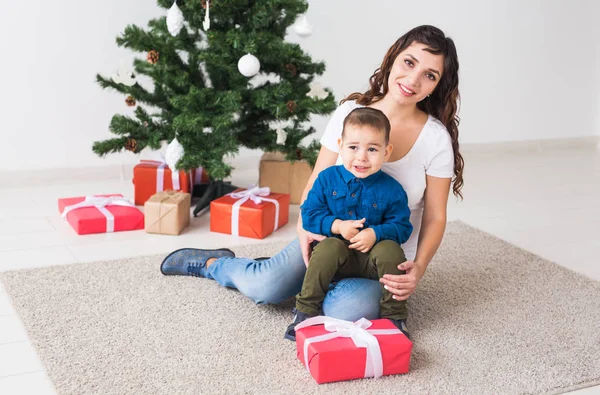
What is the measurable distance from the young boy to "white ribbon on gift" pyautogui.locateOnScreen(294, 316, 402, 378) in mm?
112

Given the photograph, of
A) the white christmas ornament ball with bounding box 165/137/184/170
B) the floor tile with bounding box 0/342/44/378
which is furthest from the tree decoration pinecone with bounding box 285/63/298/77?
the floor tile with bounding box 0/342/44/378

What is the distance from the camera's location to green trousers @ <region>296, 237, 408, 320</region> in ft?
5.97

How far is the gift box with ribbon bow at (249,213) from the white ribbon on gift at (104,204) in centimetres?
38

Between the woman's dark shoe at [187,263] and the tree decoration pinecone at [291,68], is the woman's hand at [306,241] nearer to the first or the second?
the woman's dark shoe at [187,263]

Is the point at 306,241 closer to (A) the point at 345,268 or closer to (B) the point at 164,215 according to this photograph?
(A) the point at 345,268

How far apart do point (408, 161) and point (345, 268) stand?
347 millimetres

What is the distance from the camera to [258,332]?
194cm

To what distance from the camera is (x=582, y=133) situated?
200 inches

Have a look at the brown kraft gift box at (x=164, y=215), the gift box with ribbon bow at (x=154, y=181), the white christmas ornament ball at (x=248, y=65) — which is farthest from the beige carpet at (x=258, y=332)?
the white christmas ornament ball at (x=248, y=65)

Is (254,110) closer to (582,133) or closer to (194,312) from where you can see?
(194,312)

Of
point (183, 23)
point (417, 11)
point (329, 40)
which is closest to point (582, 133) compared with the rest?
point (417, 11)

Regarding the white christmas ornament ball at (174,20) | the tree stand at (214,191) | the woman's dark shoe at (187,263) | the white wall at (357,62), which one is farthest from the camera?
the white wall at (357,62)

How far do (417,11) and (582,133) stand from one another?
1.70 meters

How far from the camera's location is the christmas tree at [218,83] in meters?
2.79
